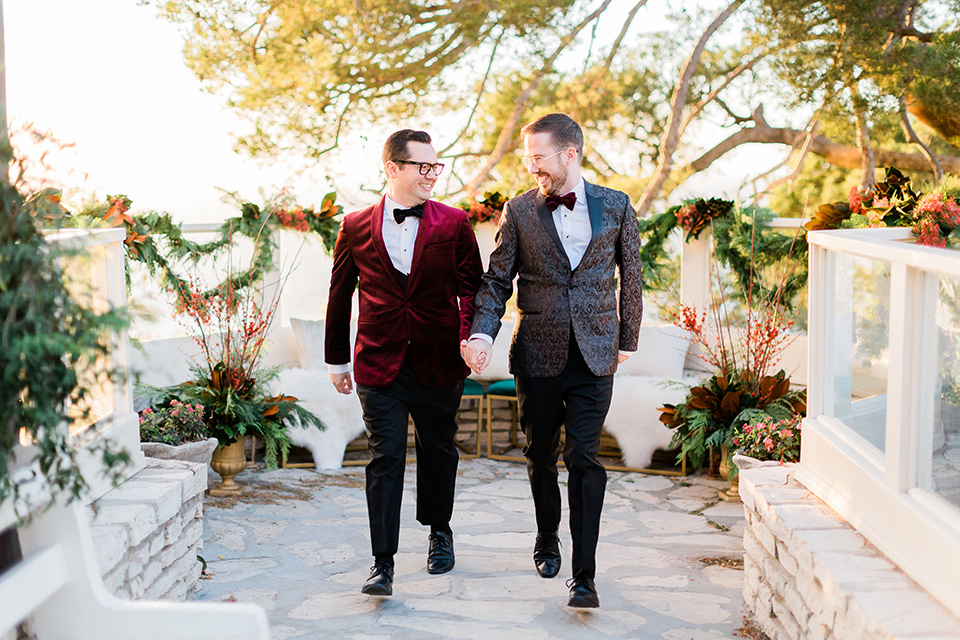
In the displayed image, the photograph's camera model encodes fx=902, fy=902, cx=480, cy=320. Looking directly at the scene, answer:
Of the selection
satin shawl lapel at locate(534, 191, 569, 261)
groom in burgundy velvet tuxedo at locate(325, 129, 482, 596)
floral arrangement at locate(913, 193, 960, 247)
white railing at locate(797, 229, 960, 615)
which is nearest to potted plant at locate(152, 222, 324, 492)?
groom in burgundy velvet tuxedo at locate(325, 129, 482, 596)

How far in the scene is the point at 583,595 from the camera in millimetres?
2953

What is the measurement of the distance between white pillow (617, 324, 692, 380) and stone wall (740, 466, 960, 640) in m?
2.21

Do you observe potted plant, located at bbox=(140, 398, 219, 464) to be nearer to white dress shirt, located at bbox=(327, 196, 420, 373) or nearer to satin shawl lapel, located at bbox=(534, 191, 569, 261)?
white dress shirt, located at bbox=(327, 196, 420, 373)

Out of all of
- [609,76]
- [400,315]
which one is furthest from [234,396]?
[609,76]

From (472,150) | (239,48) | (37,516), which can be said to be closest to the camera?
(37,516)

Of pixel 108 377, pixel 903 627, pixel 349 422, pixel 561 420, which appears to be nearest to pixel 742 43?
pixel 349 422

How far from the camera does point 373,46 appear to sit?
7.80 meters

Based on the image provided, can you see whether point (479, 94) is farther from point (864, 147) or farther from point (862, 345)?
point (862, 345)

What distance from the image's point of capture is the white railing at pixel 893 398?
208 cm

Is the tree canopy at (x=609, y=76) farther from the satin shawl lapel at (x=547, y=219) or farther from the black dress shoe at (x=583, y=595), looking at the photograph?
the black dress shoe at (x=583, y=595)

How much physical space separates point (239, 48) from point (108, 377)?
22.0ft

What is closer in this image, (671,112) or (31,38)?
(31,38)

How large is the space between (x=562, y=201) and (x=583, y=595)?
131 centimetres

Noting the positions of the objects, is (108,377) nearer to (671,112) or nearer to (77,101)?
(77,101)
